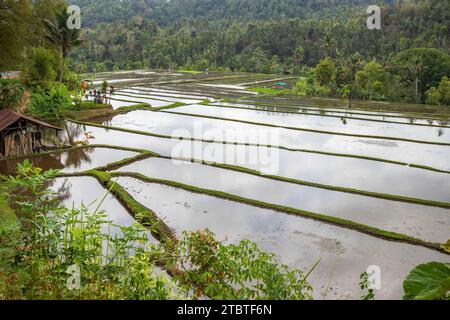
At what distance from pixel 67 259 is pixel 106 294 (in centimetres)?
82

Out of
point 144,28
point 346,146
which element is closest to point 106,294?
point 346,146

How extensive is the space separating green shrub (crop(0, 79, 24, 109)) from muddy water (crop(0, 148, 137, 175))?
3.99 m

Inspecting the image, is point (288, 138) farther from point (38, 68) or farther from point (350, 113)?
point (38, 68)

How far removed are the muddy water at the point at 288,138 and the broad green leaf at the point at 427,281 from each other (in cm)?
1323

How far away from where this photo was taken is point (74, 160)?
1438 centimetres

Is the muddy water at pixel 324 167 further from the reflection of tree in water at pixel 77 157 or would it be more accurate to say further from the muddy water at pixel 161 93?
the muddy water at pixel 161 93

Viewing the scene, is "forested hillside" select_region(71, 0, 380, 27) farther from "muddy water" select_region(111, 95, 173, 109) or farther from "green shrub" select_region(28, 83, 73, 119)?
"green shrub" select_region(28, 83, 73, 119)

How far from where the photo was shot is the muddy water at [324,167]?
11.8 meters

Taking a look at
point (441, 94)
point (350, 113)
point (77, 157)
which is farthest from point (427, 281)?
point (441, 94)

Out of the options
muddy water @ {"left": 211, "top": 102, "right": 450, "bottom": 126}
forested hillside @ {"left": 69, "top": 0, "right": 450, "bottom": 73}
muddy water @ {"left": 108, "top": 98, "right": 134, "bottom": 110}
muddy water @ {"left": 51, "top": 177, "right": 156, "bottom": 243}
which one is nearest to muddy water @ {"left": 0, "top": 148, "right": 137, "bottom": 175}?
muddy water @ {"left": 51, "top": 177, "right": 156, "bottom": 243}

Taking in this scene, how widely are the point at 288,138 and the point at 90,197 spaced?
969 centimetres

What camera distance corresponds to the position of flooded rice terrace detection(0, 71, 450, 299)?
805 cm

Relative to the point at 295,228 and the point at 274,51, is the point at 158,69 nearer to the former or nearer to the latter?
the point at 274,51

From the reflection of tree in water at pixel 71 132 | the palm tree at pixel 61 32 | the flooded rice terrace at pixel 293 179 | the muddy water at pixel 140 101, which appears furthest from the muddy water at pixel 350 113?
the reflection of tree in water at pixel 71 132
